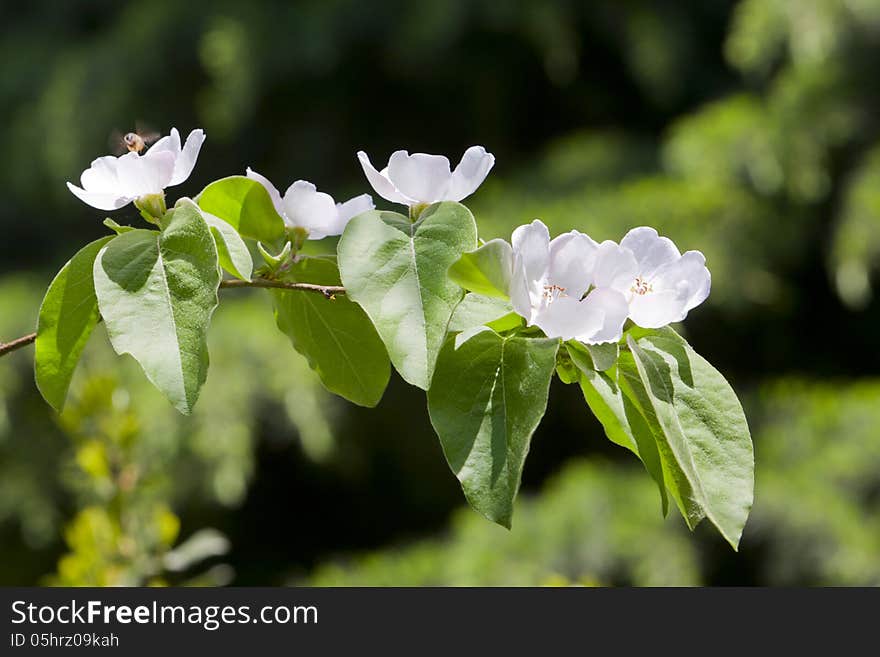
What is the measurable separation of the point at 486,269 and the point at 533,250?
3cm

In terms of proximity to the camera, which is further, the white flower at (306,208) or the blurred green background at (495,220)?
the blurred green background at (495,220)

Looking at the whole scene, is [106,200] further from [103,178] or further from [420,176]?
[420,176]

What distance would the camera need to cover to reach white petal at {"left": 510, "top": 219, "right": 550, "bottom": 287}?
0.33 meters

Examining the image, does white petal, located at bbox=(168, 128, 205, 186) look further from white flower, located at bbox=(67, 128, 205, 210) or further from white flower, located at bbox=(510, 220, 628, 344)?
white flower, located at bbox=(510, 220, 628, 344)

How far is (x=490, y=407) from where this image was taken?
12.4 inches

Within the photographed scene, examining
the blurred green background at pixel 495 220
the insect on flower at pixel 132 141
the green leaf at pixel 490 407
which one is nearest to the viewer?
the green leaf at pixel 490 407

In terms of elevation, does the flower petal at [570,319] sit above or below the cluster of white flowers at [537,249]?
below

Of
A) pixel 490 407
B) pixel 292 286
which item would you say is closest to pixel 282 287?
pixel 292 286

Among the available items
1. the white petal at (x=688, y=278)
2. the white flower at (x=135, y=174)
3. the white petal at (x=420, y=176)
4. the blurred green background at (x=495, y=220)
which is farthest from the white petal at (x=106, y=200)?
the blurred green background at (x=495, y=220)

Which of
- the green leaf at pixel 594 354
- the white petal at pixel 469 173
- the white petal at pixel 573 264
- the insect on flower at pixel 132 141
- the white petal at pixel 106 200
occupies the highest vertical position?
the insect on flower at pixel 132 141

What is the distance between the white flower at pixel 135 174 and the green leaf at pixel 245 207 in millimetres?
17

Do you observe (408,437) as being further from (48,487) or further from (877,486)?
(877,486)

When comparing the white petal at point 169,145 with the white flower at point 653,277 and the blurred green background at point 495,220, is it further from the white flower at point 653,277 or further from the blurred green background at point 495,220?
the blurred green background at point 495,220

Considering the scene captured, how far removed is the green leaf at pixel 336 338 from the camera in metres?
0.39
